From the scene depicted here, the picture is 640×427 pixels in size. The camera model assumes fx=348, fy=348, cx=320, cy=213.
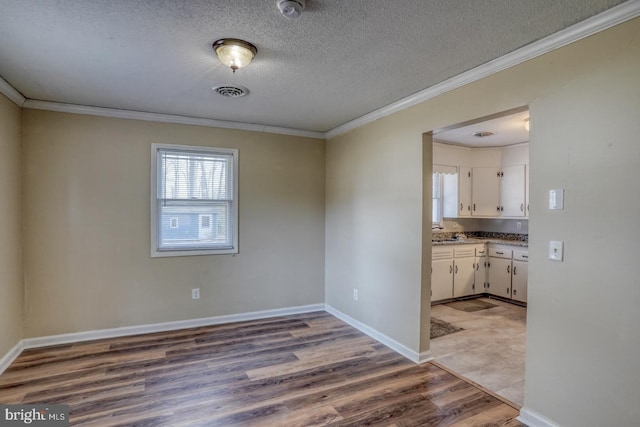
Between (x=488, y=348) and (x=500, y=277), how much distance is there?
85.7 inches

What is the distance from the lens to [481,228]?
6254 millimetres

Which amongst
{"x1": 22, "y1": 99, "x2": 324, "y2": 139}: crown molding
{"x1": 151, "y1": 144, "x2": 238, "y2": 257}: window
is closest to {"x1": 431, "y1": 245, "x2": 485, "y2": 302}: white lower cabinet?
{"x1": 22, "y1": 99, "x2": 324, "y2": 139}: crown molding

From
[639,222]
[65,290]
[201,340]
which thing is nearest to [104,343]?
[65,290]

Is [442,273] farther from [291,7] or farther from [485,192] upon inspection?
[291,7]

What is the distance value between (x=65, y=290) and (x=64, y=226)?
657 millimetres

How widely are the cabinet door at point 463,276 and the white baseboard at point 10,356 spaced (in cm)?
525

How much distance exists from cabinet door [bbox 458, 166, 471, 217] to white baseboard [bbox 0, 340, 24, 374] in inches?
228

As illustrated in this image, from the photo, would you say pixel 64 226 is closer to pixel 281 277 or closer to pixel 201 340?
pixel 201 340

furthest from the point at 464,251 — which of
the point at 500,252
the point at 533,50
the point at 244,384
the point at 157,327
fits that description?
the point at 157,327

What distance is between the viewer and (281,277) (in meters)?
4.55

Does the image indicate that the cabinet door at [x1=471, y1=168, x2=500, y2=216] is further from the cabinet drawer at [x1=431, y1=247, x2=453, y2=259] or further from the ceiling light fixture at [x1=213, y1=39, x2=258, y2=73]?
the ceiling light fixture at [x1=213, y1=39, x2=258, y2=73]

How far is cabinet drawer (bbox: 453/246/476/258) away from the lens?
527 cm

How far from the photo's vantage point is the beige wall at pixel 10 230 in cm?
295

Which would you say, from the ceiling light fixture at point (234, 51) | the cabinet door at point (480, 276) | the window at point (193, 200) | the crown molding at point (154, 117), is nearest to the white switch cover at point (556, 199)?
the ceiling light fixture at point (234, 51)
